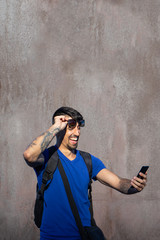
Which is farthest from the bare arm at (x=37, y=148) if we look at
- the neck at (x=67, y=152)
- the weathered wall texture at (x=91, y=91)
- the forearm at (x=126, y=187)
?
the weathered wall texture at (x=91, y=91)

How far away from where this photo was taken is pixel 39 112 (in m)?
5.12

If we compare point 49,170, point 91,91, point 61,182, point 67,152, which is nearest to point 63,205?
point 61,182

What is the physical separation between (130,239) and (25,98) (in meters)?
2.99

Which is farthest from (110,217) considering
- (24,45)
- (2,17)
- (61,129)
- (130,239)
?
(2,17)

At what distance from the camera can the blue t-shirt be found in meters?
2.83

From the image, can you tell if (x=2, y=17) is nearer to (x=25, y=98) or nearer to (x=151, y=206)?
(x=25, y=98)

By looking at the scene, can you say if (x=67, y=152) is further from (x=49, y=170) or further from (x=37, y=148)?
(x=37, y=148)

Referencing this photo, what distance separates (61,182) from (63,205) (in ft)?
0.69

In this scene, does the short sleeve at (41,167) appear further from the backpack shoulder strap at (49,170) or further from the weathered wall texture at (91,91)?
the weathered wall texture at (91,91)

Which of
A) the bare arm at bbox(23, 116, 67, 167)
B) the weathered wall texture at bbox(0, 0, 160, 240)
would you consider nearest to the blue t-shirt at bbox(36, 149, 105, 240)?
the bare arm at bbox(23, 116, 67, 167)

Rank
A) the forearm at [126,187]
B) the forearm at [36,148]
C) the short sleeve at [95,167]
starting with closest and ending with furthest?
the forearm at [36,148], the forearm at [126,187], the short sleeve at [95,167]

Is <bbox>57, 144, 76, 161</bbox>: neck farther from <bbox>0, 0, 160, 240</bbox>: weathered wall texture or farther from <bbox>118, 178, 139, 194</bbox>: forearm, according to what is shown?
<bbox>0, 0, 160, 240</bbox>: weathered wall texture

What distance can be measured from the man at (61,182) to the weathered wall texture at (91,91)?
2016 mm

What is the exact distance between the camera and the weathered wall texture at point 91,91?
16.5 feet
